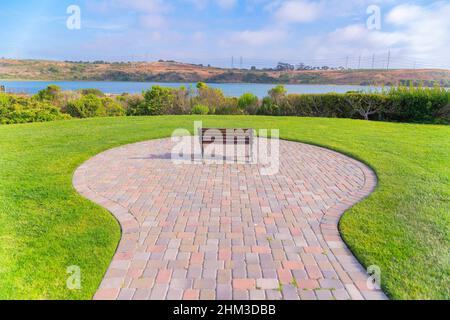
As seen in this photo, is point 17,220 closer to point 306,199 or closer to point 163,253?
point 163,253

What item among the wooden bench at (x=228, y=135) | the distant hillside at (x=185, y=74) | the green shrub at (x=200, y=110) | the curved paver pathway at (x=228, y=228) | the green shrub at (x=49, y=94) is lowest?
the curved paver pathway at (x=228, y=228)

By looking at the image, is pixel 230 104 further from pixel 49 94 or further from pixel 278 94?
pixel 49 94

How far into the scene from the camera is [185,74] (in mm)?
27078

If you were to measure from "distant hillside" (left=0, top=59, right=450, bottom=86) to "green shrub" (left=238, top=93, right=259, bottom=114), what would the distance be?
5871mm

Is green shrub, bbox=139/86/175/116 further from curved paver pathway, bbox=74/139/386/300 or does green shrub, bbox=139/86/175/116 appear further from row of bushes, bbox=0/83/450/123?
curved paver pathway, bbox=74/139/386/300

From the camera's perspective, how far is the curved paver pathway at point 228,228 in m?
2.73

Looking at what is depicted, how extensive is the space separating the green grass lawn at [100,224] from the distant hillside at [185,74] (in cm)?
1088

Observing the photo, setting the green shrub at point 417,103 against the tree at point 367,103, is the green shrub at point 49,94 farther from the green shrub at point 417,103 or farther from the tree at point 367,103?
the green shrub at point 417,103

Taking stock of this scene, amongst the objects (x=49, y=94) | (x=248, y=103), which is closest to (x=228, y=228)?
(x=248, y=103)

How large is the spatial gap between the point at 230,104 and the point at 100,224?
617 inches

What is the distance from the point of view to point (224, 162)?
6941 mm

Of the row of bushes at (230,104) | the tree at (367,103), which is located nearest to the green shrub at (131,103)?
the row of bushes at (230,104)

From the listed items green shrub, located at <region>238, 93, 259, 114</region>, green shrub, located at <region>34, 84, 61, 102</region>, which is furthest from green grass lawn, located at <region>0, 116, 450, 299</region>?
green shrub, located at <region>34, 84, 61, 102</region>
